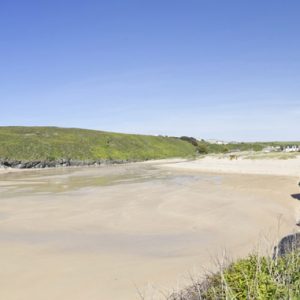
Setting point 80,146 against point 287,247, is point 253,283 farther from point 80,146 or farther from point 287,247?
point 80,146

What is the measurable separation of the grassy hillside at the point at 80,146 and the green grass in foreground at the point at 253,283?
5198 cm

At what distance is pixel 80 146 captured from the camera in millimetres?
68688

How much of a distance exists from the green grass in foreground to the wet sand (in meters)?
1.54

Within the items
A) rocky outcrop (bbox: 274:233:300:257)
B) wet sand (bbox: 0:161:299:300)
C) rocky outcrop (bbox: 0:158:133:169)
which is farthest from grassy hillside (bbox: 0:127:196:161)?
rocky outcrop (bbox: 274:233:300:257)

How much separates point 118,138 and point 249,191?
63.6 meters

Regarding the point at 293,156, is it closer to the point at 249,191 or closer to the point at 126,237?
the point at 249,191

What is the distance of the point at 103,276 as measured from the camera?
7.55 m

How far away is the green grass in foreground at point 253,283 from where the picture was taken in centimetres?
387

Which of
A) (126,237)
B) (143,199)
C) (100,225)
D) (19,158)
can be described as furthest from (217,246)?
(19,158)

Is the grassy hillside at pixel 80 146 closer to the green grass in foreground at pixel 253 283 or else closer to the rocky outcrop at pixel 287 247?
the rocky outcrop at pixel 287 247

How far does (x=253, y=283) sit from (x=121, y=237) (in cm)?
706

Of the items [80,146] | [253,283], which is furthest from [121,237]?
[80,146]

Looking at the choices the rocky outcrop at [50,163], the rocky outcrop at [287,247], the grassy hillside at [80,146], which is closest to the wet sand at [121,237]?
the rocky outcrop at [287,247]

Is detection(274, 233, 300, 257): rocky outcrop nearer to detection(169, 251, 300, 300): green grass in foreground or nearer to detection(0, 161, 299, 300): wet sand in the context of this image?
detection(169, 251, 300, 300): green grass in foreground
